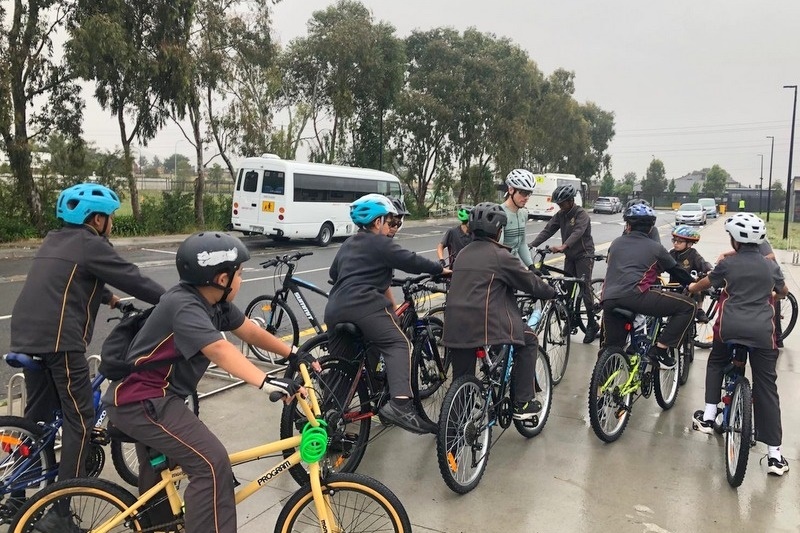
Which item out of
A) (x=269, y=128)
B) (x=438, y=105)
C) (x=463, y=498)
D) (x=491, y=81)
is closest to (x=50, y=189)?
(x=269, y=128)

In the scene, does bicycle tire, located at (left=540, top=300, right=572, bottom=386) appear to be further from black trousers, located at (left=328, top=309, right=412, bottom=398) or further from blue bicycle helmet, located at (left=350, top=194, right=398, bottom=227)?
blue bicycle helmet, located at (left=350, top=194, right=398, bottom=227)

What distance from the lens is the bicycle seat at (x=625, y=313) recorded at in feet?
16.0

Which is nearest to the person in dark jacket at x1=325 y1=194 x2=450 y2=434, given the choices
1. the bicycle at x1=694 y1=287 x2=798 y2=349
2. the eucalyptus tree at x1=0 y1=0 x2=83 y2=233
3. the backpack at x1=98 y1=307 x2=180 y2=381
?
the backpack at x1=98 y1=307 x2=180 y2=381

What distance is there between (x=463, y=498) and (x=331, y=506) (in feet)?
4.53

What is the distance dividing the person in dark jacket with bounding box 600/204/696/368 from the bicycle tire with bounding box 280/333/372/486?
2160mm

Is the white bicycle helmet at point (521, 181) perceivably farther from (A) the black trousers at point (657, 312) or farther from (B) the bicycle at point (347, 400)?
(B) the bicycle at point (347, 400)

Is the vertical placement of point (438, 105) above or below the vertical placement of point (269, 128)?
above

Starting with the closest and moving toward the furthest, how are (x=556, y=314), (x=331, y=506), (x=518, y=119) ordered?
1. (x=331, y=506)
2. (x=556, y=314)
3. (x=518, y=119)

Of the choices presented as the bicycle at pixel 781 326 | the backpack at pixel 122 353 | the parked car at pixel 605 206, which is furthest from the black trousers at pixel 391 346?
the parked car at pixel 605 206

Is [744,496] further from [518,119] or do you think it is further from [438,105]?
[518,119]

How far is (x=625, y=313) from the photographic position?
4.88 metres

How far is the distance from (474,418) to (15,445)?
2.51 meters

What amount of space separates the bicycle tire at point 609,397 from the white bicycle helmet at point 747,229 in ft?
3.74

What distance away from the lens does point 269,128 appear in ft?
78.0
